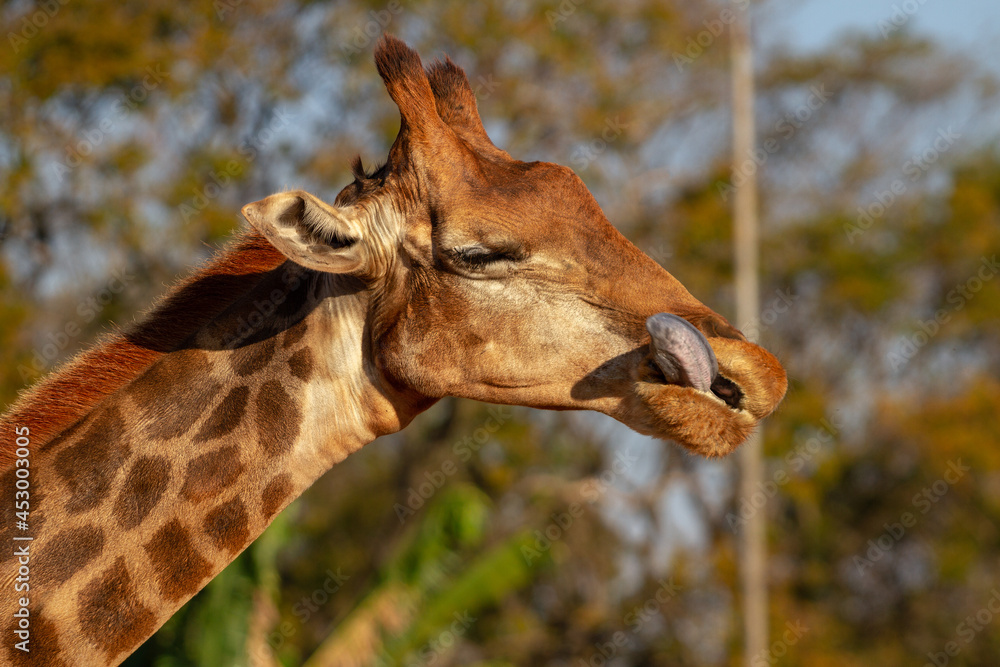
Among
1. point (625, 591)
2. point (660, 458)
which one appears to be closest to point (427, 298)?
point (660, 458)

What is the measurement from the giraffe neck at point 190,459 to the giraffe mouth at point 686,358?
106cm

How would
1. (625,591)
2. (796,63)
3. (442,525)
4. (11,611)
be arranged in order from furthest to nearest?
(796,63) → (625,591) → (442,525) → (11,611)

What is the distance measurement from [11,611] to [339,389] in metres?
1.33

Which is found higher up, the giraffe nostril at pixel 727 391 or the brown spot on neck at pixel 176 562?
the brown spot on neck at pixel 176 562

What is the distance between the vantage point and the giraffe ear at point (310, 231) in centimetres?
352

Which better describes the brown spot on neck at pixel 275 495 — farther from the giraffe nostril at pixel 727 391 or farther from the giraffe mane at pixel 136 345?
the giraffe nostril at pixel 727 391

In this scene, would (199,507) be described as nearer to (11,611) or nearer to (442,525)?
(11,611)

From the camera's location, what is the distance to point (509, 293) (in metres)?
3.79

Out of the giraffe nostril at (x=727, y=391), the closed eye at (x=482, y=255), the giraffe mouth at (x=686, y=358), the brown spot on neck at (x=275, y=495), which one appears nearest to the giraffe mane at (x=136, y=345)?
the brown spot on neck at (x=275, y=495)

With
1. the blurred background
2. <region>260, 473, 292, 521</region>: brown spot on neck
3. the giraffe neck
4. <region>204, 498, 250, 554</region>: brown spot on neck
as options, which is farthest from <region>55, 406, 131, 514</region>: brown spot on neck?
the blurred background

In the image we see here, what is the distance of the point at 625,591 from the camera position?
1030 inches

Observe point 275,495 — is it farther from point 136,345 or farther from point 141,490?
point 136,345

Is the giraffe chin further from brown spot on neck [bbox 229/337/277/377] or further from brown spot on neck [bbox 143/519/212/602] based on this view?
brown spot on neck [bbox 143/519/212/602]

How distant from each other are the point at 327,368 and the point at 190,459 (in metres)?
0.59
